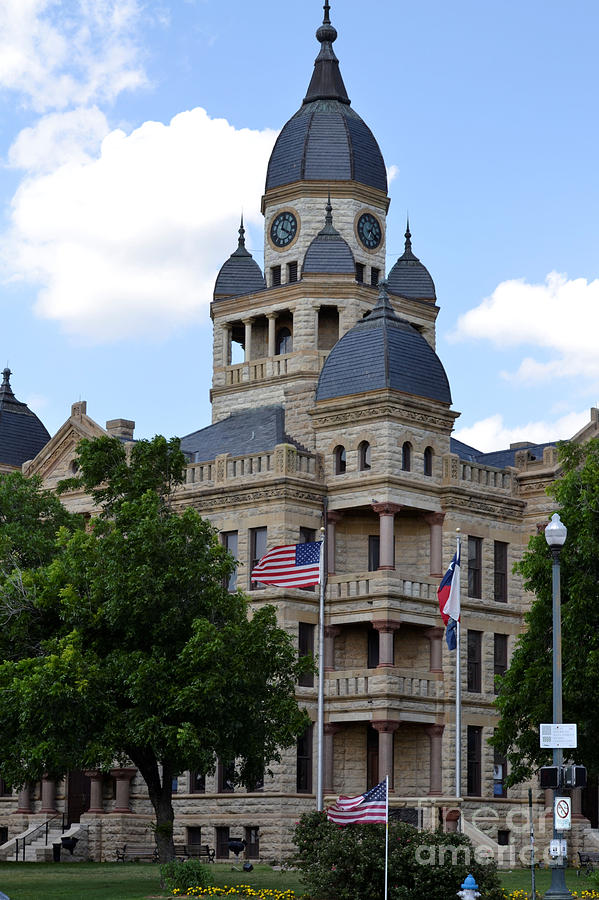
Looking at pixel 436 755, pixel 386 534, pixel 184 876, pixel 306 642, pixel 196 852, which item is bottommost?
pixel 196 852

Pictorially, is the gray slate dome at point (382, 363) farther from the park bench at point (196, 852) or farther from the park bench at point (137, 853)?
the park bench at point (137, 853)

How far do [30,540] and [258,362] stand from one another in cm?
1897

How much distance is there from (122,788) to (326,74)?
104 feet

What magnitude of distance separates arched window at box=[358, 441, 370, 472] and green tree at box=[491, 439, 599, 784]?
10189 mm

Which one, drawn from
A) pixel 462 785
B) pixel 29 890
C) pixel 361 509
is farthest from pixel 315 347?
pixel 29 890

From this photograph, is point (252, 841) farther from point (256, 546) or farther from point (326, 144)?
point (326, 144)

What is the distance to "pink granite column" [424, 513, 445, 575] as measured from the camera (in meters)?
56.5

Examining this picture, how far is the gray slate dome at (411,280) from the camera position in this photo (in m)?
68.9

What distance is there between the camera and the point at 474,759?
57.2m

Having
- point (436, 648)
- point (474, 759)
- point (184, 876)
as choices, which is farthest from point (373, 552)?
point (184, 876)

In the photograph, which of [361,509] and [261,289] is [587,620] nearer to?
[361,509]

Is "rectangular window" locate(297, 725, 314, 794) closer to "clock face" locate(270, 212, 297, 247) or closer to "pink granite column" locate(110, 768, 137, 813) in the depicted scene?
"pink granite column" locate(110, 768, 137, 813)

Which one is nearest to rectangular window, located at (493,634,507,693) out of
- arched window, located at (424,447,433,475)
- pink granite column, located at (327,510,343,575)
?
arched window, located at (424,447,433,475)

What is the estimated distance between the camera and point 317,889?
34.6 m
